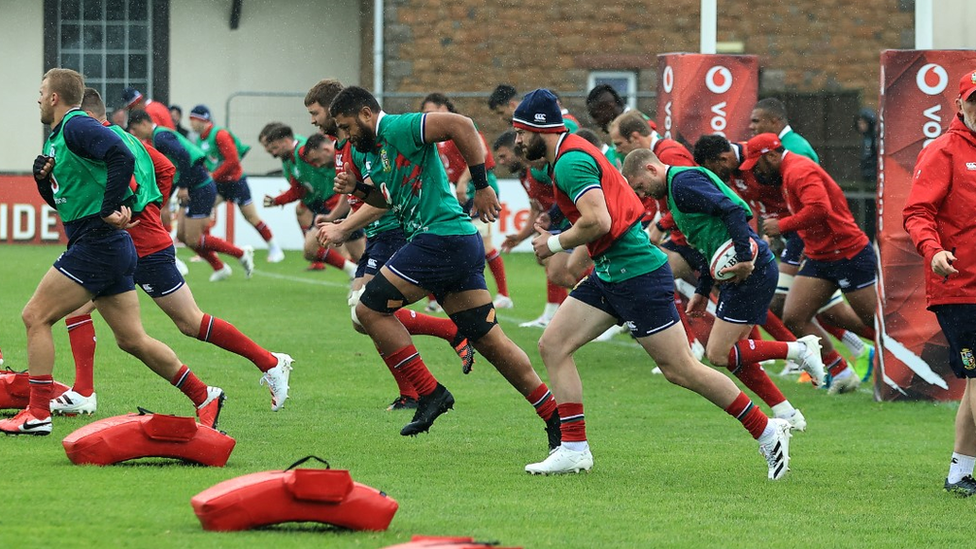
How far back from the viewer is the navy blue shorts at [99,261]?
7844mm

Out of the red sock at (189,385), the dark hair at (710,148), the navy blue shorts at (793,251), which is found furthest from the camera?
the navy blue shorts at (793,251)

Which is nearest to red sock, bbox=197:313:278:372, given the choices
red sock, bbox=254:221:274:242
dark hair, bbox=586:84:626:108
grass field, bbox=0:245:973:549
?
grass field, bbox=0:245:973:549

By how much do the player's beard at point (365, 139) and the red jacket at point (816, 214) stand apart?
145 inches

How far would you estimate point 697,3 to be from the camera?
27938 mm

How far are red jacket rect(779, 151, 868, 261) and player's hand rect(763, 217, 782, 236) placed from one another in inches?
2.8

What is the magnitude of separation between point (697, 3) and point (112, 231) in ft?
69.9

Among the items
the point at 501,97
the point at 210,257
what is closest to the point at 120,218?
the point at 501,97

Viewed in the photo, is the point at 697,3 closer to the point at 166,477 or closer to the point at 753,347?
the point at 753,347

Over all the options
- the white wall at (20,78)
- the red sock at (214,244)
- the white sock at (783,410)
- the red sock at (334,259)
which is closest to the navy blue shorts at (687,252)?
the white sock at (783,410)

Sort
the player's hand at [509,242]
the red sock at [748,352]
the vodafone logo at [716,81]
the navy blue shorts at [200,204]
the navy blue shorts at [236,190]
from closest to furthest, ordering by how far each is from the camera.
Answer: the red sock at [748,352]
the player's hand at [509,242]
the vodafone logo at [716,81]
the navy blue shorts at [200,204]
the navy blue shorts at [236,190]

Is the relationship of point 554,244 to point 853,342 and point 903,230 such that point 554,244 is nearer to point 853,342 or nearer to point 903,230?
point 903,230

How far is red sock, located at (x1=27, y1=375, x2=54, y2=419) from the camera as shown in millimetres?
8031

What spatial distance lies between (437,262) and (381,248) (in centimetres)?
220

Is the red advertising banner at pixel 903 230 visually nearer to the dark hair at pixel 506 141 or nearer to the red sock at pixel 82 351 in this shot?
the dark hair at pixel 506 141
